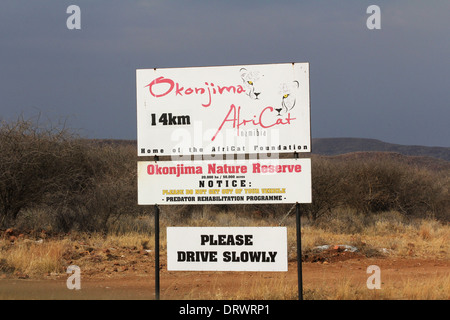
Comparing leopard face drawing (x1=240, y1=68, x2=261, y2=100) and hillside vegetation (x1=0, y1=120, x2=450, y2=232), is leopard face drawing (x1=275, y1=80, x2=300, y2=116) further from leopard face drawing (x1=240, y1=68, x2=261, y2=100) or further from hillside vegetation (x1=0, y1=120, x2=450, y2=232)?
hillside vegetation (x1=0, y1=120, x2=450, y2=232)

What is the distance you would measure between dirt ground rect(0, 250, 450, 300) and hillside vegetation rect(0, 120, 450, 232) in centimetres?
400

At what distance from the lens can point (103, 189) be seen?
17.7 metres

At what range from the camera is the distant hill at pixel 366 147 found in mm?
91188

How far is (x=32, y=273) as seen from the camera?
37.8 ft

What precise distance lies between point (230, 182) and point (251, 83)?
167 centimetres

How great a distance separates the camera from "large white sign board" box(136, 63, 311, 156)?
8969 mm

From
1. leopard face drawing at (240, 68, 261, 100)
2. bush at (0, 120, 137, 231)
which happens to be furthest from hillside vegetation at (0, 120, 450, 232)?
leopard face drawing at (240, 68, 261, 100)

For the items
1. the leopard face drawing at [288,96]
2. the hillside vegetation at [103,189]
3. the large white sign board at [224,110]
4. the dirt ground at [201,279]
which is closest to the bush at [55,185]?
the hillside vegetation at [103,189]

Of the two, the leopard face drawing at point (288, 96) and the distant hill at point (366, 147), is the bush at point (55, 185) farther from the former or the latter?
the distant hill at point (366, 147)

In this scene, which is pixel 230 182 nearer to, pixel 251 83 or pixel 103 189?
pixel 251 83

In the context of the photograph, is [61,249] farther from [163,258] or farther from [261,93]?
[261,93]

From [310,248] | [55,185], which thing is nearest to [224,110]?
[310,248]
